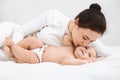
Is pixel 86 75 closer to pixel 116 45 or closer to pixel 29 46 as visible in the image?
pixel 29 46

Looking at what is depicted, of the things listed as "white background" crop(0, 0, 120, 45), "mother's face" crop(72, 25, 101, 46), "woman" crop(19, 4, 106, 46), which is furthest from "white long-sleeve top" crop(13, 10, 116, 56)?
"white background" crop(0, 0, 120, 45)

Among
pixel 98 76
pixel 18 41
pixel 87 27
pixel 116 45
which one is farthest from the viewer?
pixel 116 45

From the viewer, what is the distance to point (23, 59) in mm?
1353

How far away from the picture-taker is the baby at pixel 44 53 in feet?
4.44

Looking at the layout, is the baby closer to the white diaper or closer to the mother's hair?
the white diaper

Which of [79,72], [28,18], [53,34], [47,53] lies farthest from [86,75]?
[28,18]

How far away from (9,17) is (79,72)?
98 centimetres

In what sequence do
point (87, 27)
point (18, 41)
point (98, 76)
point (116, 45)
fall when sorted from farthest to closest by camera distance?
1. point (116, 45)
2. point (18, 41)
3. point (87, 27)
4. point (98, 76)

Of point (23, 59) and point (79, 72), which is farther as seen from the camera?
point (23, 59)

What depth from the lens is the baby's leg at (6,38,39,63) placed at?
4.44 ft

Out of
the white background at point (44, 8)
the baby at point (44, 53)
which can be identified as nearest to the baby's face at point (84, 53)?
the baby at point (44, 53)

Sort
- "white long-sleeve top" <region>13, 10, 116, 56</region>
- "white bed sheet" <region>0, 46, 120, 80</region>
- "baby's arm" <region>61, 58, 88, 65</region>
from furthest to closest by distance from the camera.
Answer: "white long-sleeve top" <region>13, 10, 116, 56</region>
"baby's arm" <region>61, 58, 88, 65</region>
"white bed sheet" <region>0, 46, 120, 80</region>

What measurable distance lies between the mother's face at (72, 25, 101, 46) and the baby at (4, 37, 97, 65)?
4 cm

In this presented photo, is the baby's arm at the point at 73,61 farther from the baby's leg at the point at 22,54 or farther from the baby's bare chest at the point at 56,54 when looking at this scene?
the baby's leg at the point at 22,54
